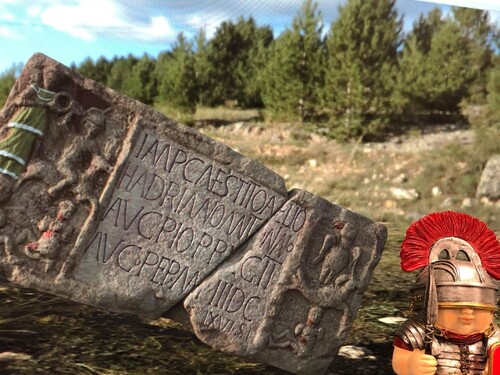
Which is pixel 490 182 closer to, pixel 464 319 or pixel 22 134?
pixel 464 319

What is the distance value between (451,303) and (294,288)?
746 millimetres

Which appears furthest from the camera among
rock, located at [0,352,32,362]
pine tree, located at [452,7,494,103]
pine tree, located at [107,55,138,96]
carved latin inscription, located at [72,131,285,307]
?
pine tree, located at [452,7,494,103]

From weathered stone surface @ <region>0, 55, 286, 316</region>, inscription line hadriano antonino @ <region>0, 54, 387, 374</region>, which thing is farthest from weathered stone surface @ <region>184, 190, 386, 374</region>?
weathered stone surface @ <region>0, 55, 286, 316</region>

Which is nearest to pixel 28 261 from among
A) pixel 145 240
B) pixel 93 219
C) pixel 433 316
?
pixel 93 219

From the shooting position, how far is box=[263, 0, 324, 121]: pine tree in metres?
4.67

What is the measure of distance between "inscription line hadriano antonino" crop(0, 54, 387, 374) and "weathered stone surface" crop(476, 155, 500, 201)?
7.82ft

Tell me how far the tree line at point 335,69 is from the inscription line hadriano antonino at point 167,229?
1.68m

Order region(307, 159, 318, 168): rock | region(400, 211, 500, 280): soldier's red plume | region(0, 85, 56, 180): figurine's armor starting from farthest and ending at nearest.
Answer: region(307, 159, 318, 168): rock, region(400, 211, 500, 280): soldier's red plume, region(0, 85, 56, 180): figurine's armor

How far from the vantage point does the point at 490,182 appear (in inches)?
204

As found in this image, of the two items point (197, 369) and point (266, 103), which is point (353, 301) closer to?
point (197, 369)

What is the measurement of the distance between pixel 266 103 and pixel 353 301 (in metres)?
2.06

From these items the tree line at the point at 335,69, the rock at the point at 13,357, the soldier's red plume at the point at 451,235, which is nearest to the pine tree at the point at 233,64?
the tree line at the point at 335,69

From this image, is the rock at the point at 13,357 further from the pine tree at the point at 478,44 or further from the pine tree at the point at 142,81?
the pine tree at the point at 478,44

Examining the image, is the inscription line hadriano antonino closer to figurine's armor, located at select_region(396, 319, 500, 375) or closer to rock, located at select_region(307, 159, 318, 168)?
figurine's armor, located at select_region(396, 319, 500, 375)
